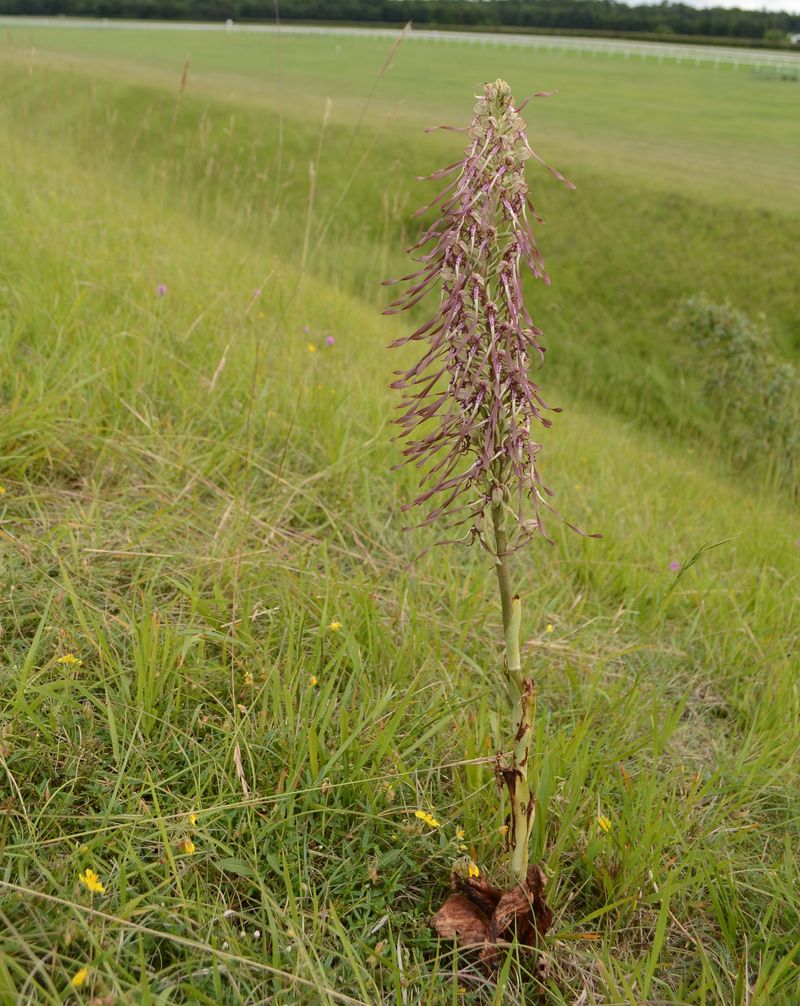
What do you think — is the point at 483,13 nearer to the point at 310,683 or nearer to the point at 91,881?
the point at 310,683

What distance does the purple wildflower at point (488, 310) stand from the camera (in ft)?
5.48

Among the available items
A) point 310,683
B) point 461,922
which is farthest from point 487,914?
point 310,683

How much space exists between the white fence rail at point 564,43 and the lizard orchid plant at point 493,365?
4600cm

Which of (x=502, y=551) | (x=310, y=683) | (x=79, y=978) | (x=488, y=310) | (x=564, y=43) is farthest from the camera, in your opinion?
(x=564, y=43)

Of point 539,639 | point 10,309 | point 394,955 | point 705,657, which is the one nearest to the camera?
point 394,955

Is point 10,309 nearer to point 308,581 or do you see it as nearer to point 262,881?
point 308,581

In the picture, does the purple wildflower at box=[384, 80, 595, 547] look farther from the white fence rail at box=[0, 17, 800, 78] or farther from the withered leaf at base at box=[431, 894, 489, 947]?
the white fence rail at box=[0, 17, 800, 78]

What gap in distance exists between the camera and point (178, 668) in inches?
93.7

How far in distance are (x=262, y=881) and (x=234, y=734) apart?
0.40m

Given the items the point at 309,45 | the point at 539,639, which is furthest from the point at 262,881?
the point at 309,45

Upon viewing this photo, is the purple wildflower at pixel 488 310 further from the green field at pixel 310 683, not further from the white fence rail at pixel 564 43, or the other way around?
the white fence rail at pixel 564 43

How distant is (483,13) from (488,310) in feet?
264

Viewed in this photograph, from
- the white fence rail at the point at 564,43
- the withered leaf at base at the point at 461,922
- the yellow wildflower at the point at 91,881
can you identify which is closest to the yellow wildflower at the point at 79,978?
the yellow wildflower at the point at 91,881

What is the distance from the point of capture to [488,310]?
5.63 feet
